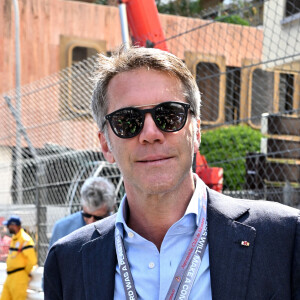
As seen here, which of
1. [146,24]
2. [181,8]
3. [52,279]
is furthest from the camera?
[181,8]

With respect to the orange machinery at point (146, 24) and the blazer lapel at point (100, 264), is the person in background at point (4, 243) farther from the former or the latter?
the blazer lapel at point (100, 264)

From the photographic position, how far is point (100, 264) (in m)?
1.99

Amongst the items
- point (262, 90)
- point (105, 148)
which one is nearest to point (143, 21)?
point (105, 148)

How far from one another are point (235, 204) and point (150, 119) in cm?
37

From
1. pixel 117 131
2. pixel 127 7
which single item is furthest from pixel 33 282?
pixel 117 131

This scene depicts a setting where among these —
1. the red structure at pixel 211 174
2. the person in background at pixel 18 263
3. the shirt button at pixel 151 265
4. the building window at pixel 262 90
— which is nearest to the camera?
the shirt button at pixel 151 265

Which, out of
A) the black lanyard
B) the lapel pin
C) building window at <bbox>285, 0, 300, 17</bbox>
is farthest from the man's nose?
building window at <bbox>285, 0, 300, 17</bbox>

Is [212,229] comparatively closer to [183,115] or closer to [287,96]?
[183,115]

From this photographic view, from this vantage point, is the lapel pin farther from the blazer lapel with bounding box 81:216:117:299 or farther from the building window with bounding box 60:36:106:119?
the building window with bounding box 60:36:106:119

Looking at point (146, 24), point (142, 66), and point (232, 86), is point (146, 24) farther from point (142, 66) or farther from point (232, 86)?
point (142, 66)

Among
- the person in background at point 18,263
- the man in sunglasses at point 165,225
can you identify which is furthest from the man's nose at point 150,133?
the person in background at point 18,263

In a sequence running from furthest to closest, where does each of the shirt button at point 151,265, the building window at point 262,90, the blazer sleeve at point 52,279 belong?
the building window at point 262,90, the blazer sleeve at point 52,279, the shirt button at point 151,265

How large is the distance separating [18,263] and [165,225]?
16.0 ft

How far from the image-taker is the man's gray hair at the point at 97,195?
4719mm
